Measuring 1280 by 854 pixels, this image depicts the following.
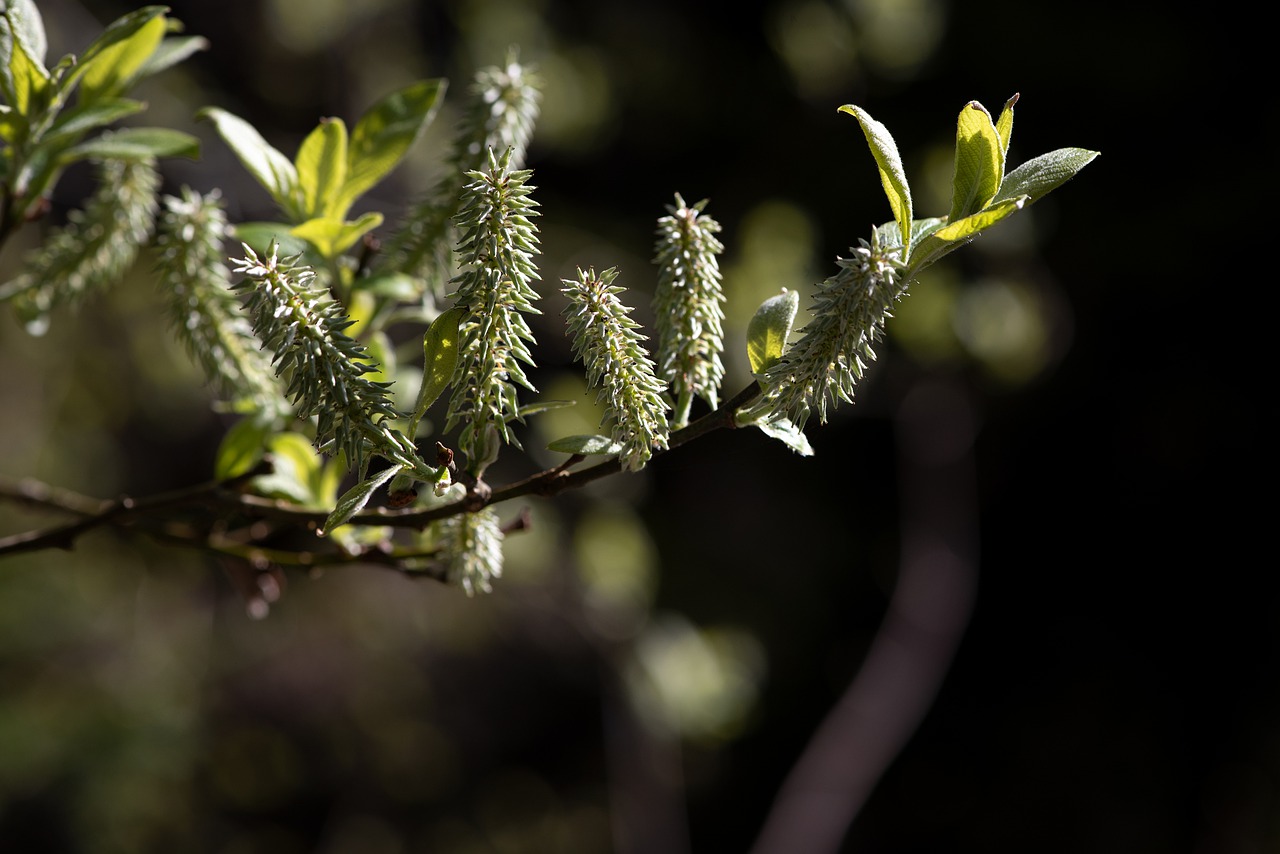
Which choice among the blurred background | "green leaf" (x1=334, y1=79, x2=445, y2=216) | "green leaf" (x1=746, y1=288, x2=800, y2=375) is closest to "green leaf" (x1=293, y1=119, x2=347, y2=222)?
"green leaf" (x1=334, y1=79, x2=445, y2=216)

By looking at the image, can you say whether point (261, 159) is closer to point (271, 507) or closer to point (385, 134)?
point (385, 134)

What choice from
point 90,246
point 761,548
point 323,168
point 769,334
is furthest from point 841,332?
point 761,548

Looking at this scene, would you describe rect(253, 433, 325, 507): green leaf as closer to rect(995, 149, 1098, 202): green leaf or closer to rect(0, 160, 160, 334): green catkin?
rect(0, 160, 160, 334): green catkin

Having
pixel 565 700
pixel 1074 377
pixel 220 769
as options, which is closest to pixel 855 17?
pixel 1074 377

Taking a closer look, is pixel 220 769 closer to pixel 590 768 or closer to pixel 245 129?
pixel 590 768

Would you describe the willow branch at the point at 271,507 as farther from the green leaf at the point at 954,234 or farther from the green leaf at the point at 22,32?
the green leaf at the point at 22,32
